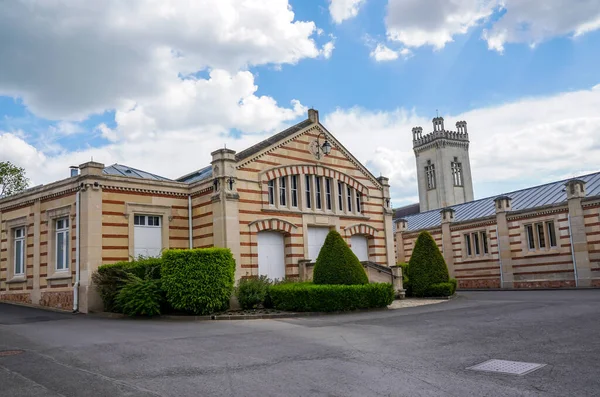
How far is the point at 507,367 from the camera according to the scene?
7.93 meters

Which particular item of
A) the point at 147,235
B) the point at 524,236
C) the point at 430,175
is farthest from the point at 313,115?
the point at 430,175

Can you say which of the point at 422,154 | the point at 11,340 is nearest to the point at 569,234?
the point at 11,340

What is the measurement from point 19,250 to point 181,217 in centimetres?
775

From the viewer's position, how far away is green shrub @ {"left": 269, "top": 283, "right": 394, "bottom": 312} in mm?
17391

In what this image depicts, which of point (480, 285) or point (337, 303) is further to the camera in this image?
point (480, 285)

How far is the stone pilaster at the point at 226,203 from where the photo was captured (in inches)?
806

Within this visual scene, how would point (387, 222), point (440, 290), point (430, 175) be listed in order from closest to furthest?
1. point (440, 290)
2. point (387, 222)
3. point (430, 175)

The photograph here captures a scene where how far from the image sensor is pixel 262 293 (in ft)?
60.1

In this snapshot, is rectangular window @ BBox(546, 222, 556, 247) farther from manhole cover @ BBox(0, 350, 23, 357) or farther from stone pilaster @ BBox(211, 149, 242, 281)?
manhole cover @ BBox(0, 350, 23, 357)

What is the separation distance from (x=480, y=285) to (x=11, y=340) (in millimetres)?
30869

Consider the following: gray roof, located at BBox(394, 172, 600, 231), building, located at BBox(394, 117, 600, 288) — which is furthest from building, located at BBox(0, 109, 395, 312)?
gray roof, located at BBox(394, 172, 600, 231)

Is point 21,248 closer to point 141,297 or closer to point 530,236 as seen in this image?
point 141,297

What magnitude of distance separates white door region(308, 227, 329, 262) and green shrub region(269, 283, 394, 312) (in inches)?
213

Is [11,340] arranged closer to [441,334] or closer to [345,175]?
[441,334]
